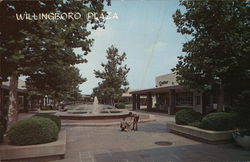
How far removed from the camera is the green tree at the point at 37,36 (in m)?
6.49

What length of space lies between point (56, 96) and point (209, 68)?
29.1ft

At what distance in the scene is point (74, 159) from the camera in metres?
6.46

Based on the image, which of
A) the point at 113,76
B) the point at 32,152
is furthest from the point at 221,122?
the point at 113,76

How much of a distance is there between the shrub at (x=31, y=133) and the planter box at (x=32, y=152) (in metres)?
0.22

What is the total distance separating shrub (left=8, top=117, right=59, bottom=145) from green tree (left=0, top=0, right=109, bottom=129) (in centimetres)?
161

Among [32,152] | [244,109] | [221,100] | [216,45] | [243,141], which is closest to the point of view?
[32,152]

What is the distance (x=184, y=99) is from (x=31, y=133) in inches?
980

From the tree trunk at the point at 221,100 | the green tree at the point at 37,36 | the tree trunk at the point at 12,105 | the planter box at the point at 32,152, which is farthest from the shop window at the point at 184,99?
the tree trunk at the point at 12,105

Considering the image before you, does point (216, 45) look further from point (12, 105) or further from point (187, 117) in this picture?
point (12, 105)

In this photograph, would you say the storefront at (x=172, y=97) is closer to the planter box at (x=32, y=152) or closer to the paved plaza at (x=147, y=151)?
the paved plaza at (x=147, y=151)

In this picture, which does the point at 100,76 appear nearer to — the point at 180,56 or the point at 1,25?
the point at 180,56

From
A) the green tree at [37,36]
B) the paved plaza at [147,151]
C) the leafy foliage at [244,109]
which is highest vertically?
the green tree at [37,36]

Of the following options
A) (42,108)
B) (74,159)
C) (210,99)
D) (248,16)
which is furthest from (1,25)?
(42,108)

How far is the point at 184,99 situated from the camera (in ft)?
90.6
